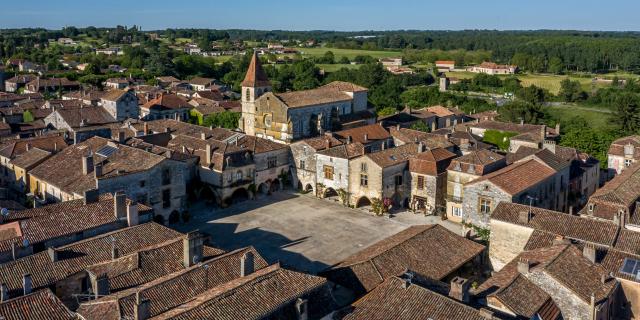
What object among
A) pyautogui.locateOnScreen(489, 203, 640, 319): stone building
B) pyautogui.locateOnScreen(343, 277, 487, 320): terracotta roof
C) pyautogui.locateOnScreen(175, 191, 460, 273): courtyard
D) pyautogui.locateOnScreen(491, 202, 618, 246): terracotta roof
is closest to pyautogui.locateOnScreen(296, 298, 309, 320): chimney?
pyautogui.locateOnScreen(343, 277, 487, 320): terracotta roof

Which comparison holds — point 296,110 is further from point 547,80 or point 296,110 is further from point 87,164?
point 547,80

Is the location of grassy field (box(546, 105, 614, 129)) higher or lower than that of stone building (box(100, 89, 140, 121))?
lower

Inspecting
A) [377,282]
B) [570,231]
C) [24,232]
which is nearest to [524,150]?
[570,231]

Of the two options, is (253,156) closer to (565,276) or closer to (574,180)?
(574,180)

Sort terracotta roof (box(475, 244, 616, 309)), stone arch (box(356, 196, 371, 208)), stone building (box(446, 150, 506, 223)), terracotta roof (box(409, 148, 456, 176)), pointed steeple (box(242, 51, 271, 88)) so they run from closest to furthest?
terracotta roof (box(475, 244, 616, 309)) → stone building (box(446, 150, 506, 223)) → terracotta roof (box(409, 148, 456, 176)) → stone arch (box(356, 196, 371, 208)) → pointed steeple (box(242, 51, 271, 88))

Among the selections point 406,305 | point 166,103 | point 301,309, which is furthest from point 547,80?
point 301,309

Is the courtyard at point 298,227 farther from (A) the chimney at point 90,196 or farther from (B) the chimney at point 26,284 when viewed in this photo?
(B) the chimney at point 26,284

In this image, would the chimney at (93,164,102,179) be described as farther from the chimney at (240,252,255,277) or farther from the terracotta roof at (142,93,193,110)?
the terracotta roof at (142,93,193,110)
